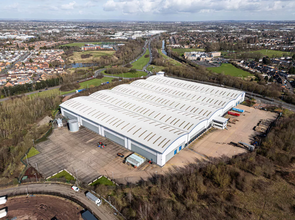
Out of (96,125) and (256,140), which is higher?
(96,125)

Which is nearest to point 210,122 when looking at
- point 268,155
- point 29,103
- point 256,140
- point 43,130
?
point 256,140

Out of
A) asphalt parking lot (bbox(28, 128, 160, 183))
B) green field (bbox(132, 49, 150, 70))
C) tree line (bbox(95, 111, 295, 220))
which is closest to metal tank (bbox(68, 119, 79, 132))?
asphalt parking lot (bbox(28, 128, 160, 183))

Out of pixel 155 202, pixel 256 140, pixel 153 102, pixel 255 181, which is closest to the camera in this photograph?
pixel 155 202

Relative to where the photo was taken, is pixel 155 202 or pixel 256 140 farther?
pixel 256 140

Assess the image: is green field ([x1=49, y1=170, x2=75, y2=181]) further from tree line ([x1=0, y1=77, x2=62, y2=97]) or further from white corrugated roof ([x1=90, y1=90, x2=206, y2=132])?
tree line ([x1=0, y1=77, x2=62, y2=97])

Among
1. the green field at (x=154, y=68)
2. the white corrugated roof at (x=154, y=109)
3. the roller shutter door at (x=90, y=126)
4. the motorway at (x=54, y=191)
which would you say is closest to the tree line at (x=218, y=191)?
the motorway at (x=54, y=191)

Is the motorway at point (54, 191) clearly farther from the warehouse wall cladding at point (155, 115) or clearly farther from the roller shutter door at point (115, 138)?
the roller shutter door at point (115, 138)

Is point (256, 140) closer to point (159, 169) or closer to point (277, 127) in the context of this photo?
point (277, 127)
